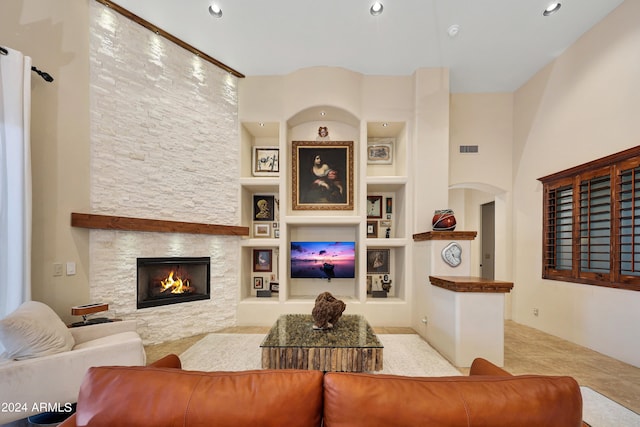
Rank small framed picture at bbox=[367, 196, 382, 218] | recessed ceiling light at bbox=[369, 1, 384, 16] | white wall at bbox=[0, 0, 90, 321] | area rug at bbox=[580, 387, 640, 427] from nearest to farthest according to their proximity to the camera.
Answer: area rug at bbox=[580, 387, 640, 427] < white wall at bbox=[0, 0, 90, 321] < recessed ceiling light at bbox=[369, 1, 384, 16] < small framed picture at bbox=[367, 196, 382, 218]

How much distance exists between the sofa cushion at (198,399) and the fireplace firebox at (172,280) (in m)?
2.93

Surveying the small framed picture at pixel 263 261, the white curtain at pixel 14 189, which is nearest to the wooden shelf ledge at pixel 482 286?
the small framed picture at pixel 263 261

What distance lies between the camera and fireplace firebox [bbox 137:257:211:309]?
138 inches

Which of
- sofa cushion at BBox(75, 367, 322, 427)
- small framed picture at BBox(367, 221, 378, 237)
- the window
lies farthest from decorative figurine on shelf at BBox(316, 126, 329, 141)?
sofa cushion at BBox(75, 367, 322, 427)

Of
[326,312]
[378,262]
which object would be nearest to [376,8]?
[326,312]

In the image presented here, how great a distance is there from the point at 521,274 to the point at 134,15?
7.04 metres

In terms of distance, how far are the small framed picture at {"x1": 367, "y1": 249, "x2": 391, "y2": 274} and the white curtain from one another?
4.37 meters

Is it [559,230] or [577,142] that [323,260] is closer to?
[559,230]

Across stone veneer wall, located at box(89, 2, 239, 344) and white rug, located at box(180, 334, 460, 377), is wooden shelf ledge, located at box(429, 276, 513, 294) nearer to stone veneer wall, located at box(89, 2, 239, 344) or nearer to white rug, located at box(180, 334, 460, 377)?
white rug, located at box(180, 334, 460, 377)

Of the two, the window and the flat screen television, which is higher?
the window

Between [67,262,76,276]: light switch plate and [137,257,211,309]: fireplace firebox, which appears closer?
[67,262,76,276]: light switch plate

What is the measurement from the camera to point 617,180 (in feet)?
10.2

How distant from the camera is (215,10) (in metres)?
3.30

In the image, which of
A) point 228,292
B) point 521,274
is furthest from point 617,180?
point 228,292
